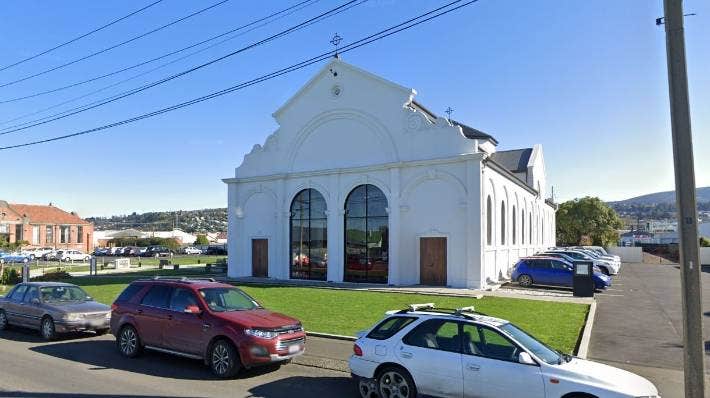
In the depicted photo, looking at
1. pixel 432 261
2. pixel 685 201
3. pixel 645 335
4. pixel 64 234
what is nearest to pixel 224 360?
pixel 685 201

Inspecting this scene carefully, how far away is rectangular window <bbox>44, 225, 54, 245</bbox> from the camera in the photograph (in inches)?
3095

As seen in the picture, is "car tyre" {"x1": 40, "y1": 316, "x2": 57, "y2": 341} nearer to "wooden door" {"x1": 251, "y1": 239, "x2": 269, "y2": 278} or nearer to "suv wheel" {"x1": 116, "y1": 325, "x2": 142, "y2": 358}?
"suv wheel" {"x1": 116, "y1": 325, "x2": 142, "y2": 358}

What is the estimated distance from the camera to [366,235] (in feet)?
90.8

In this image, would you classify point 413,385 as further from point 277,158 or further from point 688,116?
point 277,158

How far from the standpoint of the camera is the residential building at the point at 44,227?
72.9 m

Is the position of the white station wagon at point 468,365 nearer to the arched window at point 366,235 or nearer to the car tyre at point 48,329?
the car tyre at point 48,329

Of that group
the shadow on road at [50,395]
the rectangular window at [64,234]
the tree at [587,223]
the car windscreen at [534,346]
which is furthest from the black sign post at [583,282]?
the rectangular window at [64,234]

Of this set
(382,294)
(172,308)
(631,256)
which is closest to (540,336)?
(172,308)

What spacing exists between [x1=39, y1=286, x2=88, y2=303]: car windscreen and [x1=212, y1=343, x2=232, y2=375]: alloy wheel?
6.87m

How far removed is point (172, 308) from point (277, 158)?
70.6 ft

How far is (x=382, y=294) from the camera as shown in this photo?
2208 centimetres

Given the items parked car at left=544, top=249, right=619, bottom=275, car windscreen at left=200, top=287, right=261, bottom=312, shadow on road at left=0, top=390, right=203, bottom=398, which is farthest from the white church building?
shadow on road at left=0, top=390, right=203, bottom=398

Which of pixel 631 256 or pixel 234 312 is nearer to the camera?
pixel 234 312

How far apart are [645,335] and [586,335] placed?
6.60 ft
